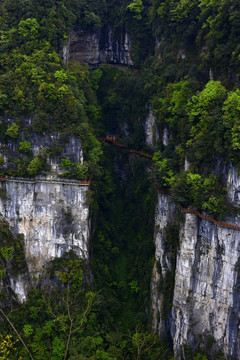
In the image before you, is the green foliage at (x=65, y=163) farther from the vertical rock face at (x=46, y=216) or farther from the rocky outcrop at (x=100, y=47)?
the rocky outcrop at (x=100, y=47)

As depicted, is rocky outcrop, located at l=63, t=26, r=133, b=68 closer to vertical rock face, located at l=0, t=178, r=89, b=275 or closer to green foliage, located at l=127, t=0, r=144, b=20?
green foliage, located at l=127, t=0, r=144, b=20

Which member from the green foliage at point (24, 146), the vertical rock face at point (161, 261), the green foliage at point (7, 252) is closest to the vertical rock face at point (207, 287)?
the vertical rock face at point (161, 261)

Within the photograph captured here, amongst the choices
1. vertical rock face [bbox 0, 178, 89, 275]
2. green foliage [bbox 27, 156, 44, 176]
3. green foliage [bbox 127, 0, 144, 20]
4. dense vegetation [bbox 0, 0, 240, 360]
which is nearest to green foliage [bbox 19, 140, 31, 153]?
dense vegetation [bbox 0, 0, 240, 360]

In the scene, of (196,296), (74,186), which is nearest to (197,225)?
(196,296)

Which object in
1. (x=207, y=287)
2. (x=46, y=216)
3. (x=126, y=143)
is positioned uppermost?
(x=126, y=143)

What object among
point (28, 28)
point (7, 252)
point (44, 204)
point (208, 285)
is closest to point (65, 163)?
point (44, 204)

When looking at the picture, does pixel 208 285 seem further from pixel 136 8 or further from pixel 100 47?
pixel 100 47

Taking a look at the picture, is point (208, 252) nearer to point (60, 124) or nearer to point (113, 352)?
point (113, 352)

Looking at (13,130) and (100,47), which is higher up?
(100,47)
